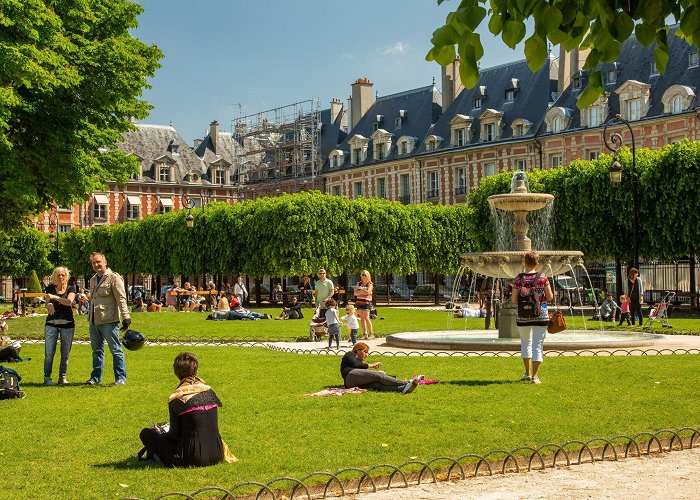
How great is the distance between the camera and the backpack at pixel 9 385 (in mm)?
11742

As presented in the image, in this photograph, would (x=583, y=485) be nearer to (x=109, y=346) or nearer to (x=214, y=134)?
(x=109, y=346)

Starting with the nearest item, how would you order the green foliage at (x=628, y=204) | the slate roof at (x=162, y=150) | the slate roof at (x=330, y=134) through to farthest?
the green foliage at (x=628, y=204), the slate roof at (x=330, y=134), the slate roof at (x=162, y=150)

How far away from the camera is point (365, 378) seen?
39.2ft

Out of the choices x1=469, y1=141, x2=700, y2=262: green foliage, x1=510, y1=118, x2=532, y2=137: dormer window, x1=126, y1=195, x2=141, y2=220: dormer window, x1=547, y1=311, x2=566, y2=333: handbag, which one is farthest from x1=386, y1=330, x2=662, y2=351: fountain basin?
x1=126, y1=195, x2=141, y2=220: dormer window

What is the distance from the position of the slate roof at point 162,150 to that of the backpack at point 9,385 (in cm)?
7147

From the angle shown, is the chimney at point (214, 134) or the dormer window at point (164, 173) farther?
the chimney at point (214, 134)

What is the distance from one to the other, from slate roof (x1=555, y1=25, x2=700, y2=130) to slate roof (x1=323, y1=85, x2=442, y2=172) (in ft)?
44.1

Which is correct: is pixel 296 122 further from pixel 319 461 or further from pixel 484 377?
pixel 319 461

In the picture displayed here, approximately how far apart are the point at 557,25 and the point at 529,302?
8.14 metres

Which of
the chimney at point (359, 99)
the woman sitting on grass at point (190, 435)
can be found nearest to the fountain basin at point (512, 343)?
the woman sitting on grass at point (190, 435)

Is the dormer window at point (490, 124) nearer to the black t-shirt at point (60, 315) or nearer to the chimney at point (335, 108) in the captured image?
the chimney at point (335, 108)

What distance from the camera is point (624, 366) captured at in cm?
1439

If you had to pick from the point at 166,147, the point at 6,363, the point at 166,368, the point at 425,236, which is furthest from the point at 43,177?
the point at 166,147

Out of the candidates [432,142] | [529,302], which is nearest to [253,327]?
[529,302]
